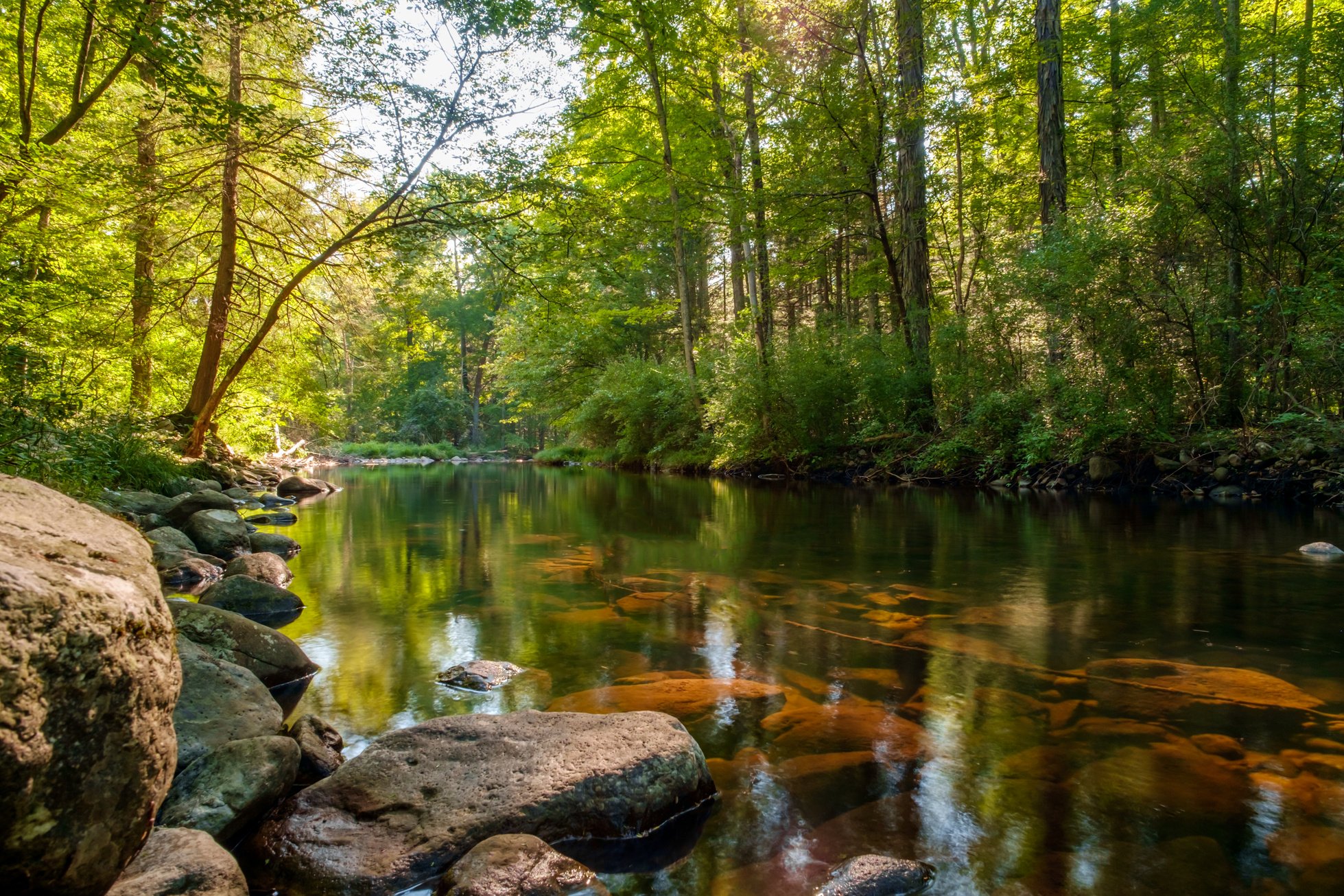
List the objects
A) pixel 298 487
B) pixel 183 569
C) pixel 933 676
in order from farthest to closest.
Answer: pixel 298 487
pixel 183 569
pixel 933 676

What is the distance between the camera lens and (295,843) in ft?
7.79

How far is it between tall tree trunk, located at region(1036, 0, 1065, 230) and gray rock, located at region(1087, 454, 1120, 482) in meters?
4.15

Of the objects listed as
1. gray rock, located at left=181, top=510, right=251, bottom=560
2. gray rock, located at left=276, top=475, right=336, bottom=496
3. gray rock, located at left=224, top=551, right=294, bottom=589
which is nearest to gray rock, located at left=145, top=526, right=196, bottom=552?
gray rock, located at left=181, top=510, right=251, bottom=560

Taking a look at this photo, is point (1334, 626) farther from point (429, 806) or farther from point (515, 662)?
point (429, 806)

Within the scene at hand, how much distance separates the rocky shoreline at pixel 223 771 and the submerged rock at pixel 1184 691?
2168 millimetres

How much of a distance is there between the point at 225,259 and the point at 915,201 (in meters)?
12.1

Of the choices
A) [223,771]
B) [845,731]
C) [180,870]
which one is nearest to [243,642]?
[223,771]

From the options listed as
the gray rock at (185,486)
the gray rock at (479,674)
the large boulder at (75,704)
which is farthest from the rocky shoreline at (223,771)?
the gray rock at (185,486)

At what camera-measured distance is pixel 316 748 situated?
2.98 metres

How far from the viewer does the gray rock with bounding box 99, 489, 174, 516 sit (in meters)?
7.85

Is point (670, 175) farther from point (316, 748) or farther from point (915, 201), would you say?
point (316, 748)

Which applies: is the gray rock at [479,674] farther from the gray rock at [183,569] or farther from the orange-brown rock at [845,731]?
the gray rock at [183,569]

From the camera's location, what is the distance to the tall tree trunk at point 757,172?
1612 cm

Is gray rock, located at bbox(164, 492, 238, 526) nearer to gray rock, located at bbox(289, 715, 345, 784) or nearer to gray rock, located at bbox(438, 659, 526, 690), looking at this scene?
gray rock, located at bbox(438, 659, 526, 690)
